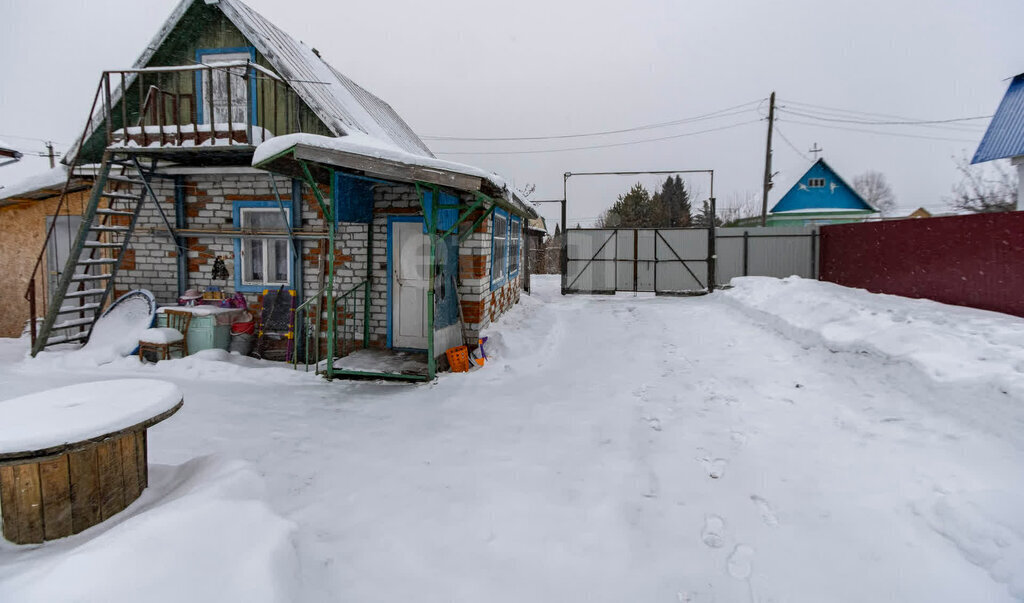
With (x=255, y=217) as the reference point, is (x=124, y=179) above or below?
above

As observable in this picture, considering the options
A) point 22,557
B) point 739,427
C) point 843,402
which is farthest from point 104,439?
point 843,402

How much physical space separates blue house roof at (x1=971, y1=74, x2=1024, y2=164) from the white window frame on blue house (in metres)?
10.8

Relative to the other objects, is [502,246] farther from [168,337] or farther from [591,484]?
[591,484]

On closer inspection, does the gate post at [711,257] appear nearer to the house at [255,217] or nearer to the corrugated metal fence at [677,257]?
the corrugated metal fence at [677,257]

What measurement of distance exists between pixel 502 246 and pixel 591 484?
666cm

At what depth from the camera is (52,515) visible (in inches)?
102

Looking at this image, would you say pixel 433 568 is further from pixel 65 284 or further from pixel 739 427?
pixel 65 284

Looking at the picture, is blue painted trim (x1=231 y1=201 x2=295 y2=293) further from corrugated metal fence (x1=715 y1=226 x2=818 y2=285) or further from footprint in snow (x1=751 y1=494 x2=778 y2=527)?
corrugated metal fence (x1=715 y1=226 x2=818 y2=285)

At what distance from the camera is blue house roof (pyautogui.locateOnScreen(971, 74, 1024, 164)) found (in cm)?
1065

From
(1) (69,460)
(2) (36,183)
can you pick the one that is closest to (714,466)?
(1) (69,460)

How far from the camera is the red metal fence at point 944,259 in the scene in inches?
283

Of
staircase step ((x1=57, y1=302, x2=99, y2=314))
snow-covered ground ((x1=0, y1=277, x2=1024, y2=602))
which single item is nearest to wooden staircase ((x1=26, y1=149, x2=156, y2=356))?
staircase step ((x1=57, y1=302, x2=99, y2=314))

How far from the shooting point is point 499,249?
9312 millimetres

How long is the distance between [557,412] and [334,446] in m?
2.17
